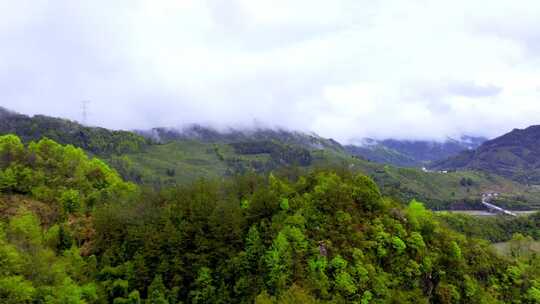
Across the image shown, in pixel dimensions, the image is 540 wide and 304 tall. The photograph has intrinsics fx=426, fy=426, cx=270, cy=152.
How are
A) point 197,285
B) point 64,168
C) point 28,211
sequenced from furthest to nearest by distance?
point 64,168, point 28,211, point 197,285

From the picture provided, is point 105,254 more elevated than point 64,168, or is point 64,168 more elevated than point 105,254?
point 64,168

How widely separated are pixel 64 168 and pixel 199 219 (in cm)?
5577

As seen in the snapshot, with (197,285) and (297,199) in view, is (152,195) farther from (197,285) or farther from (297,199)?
(297,199)

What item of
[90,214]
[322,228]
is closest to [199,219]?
[322,228]

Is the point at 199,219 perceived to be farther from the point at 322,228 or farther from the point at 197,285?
the point at 322,228

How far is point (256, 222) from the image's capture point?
95.2 meters

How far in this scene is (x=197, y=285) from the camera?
86.2 meters

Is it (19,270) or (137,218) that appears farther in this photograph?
(137,218)

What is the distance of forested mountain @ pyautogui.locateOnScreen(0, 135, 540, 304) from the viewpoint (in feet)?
273

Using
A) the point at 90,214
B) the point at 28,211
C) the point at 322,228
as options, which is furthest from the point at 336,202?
the point at 28,211

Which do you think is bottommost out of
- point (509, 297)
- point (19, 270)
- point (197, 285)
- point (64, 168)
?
point (509, 297)

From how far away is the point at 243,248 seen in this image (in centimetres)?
9088

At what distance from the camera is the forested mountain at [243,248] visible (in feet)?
273

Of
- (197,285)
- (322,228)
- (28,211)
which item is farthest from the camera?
(28,211)
